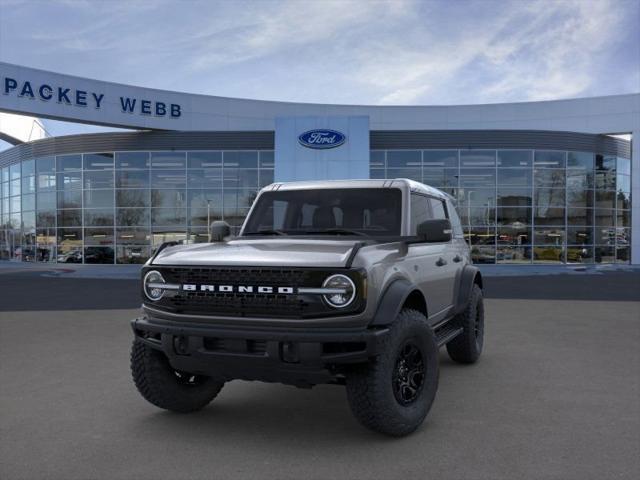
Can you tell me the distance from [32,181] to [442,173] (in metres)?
22.3

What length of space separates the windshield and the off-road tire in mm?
1847

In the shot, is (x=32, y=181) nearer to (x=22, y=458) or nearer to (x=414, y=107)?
(x=414, y=107)

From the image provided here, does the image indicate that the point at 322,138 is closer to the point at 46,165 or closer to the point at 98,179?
the point at 98,179

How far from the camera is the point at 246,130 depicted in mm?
28438

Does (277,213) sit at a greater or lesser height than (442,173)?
lesser

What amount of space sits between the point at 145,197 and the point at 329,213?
24293 mm

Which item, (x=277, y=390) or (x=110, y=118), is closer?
(x=277, y=390)

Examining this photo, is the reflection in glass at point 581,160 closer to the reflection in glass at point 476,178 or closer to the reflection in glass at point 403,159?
the reflection in glass at point 476,178

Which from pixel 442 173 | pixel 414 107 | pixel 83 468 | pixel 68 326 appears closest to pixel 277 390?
pixel 83 468

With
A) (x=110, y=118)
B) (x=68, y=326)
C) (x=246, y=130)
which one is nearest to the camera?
(x=68, y=326)

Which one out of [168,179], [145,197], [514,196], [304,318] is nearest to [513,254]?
[514,196]

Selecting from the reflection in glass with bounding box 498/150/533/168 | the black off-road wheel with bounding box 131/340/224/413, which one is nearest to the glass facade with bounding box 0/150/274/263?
the reflection in glass with bounding box 498/150/533/168

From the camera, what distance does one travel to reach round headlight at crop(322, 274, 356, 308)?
11.7 ft

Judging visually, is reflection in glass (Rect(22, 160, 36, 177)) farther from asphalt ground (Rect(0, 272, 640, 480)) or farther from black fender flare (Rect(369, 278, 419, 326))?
black fender flare (Rect(369, 278, 419, 326))
